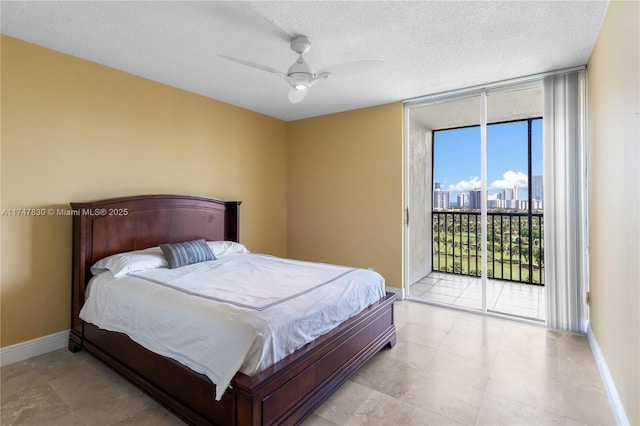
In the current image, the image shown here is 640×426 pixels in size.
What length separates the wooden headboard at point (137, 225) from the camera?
2719mm

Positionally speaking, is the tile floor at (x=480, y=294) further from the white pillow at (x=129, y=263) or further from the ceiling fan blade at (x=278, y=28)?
the ceiling fan blade at (x=278, y=28)

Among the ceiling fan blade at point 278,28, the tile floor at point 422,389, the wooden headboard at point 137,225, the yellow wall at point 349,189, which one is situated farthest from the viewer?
the yellow wall at point 349,189

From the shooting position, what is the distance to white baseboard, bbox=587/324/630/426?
1.75 metres

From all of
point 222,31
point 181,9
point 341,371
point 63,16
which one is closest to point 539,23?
point 222,31

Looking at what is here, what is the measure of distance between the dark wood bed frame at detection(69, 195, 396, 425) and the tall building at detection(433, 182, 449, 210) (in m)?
3.14

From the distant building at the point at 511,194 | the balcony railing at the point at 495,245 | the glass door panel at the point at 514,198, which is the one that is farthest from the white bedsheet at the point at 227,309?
the distant building at the point at 511,194

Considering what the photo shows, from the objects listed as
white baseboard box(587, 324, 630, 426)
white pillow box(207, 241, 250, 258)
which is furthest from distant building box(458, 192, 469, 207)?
white pillow box(207, 241, 250, 258)

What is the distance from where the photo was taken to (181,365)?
5.95ft

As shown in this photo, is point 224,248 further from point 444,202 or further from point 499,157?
point 499,157

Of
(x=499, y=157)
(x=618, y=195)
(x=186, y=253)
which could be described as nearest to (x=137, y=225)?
(x=186, y=253)

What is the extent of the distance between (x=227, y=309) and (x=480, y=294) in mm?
3777

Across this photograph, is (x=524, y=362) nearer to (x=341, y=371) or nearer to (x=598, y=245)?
(x=598, y=245)

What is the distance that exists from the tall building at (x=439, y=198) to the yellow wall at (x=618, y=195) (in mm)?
2658

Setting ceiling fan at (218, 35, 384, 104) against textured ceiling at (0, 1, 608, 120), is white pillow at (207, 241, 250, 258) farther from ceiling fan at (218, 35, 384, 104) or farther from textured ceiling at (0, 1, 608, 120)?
ceiling fan at (218, 35, 384, 104)
